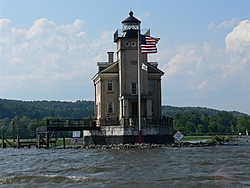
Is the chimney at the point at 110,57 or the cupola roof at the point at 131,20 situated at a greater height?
the cupola roof at the point at 131,20

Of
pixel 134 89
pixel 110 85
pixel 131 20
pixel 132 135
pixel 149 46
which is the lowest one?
pixel 132 135

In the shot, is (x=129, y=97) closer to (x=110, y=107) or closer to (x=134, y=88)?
(x=134, y=88)

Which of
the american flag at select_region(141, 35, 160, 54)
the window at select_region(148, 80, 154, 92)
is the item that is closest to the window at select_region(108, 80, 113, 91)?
the window at select_region(148, 80, 154, 92)

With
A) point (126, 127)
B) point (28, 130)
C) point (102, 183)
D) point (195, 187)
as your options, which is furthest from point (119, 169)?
point (28, 130)

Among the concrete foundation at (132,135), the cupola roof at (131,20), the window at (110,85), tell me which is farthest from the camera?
the window at (110,85)

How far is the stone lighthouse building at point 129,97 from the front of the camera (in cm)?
5172

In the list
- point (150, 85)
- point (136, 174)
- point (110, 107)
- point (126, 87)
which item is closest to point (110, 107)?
point (110, 107)

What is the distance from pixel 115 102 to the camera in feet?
188

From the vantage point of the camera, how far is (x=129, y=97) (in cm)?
5472

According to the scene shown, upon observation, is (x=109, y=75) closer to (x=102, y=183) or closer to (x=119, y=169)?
(x=119, y=169)

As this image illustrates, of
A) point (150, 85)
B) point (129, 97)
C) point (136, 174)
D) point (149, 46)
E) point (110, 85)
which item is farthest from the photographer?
point (150, 85)

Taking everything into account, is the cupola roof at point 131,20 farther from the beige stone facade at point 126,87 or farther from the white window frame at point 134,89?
the white window frame at point 134,89

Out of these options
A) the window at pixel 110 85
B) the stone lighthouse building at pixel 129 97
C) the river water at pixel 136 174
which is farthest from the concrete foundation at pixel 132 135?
the river water at pixel 136 174

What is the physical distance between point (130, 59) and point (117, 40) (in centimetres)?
Answer: 278
